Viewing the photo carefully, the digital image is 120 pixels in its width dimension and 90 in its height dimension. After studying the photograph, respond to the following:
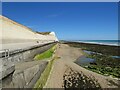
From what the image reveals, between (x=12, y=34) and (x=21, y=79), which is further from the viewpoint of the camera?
(x=12, y=34)

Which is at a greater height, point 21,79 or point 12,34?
point 12,34

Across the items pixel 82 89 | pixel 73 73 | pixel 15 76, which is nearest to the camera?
pixel 15 76

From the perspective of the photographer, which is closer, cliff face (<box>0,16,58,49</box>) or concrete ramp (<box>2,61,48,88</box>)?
concrete ramp (<box>2,61,48,88</box>)

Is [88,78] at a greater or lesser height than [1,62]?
lesser

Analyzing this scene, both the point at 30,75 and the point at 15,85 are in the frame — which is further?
the point at 30,75

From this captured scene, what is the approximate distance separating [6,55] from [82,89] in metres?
5.96

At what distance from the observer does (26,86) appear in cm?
862

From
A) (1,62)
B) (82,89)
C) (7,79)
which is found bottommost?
(82,89)

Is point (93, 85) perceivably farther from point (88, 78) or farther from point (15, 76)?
point (15, 76)

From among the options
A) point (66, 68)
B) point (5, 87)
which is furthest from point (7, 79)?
point (66, 68)

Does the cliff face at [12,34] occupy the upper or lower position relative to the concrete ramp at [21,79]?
upper

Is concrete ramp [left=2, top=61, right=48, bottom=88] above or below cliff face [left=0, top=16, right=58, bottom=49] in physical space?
below

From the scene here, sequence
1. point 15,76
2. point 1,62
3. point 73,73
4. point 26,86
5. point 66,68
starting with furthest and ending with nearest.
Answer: point 66,68 → point 73,73 → point 26,86 → point 15,76 → point 1,62

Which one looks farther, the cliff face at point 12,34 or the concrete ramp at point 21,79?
the cliff face at point 12,34
